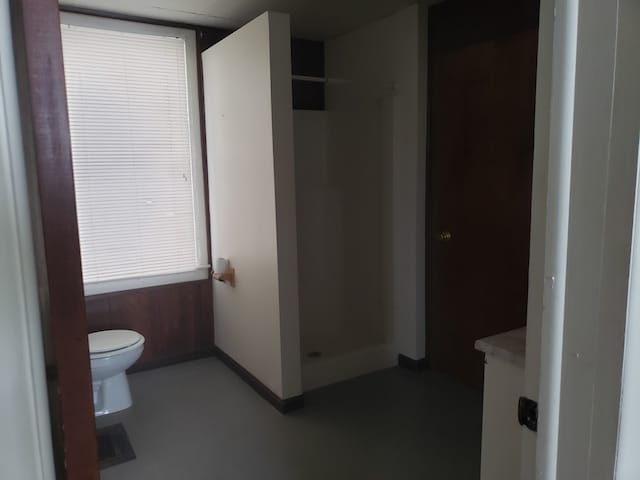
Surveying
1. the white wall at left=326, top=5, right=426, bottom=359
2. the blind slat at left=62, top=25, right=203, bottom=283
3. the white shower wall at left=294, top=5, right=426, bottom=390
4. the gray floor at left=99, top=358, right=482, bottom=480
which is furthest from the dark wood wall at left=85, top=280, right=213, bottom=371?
the white wall at left=326, top=5, right=426, bottom=359

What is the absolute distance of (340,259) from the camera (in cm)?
374

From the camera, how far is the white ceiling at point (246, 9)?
2.97 metres

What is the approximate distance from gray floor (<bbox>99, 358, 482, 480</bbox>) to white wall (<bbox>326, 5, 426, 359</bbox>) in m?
0.48

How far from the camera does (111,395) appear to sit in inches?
114

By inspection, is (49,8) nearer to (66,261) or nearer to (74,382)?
(66,261)

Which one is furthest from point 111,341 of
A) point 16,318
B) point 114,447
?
point 16,318

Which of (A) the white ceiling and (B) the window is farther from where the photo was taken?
(B) the window

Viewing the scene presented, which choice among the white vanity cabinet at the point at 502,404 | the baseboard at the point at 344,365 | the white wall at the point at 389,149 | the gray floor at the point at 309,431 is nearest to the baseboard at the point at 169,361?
the gray floor at the point at 309,431

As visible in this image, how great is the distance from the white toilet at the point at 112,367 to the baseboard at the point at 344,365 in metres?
1.02

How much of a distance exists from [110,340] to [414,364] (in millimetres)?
1904

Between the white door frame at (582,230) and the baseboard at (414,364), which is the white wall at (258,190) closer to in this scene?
the baseboard at (414,364)

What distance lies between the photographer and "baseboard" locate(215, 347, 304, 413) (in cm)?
282

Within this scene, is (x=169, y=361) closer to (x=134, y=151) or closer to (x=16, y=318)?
(x=134, y=151)

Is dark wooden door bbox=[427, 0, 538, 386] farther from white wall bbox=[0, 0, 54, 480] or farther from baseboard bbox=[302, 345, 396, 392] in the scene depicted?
white wall bbox=[0, 0, 54, 480]
